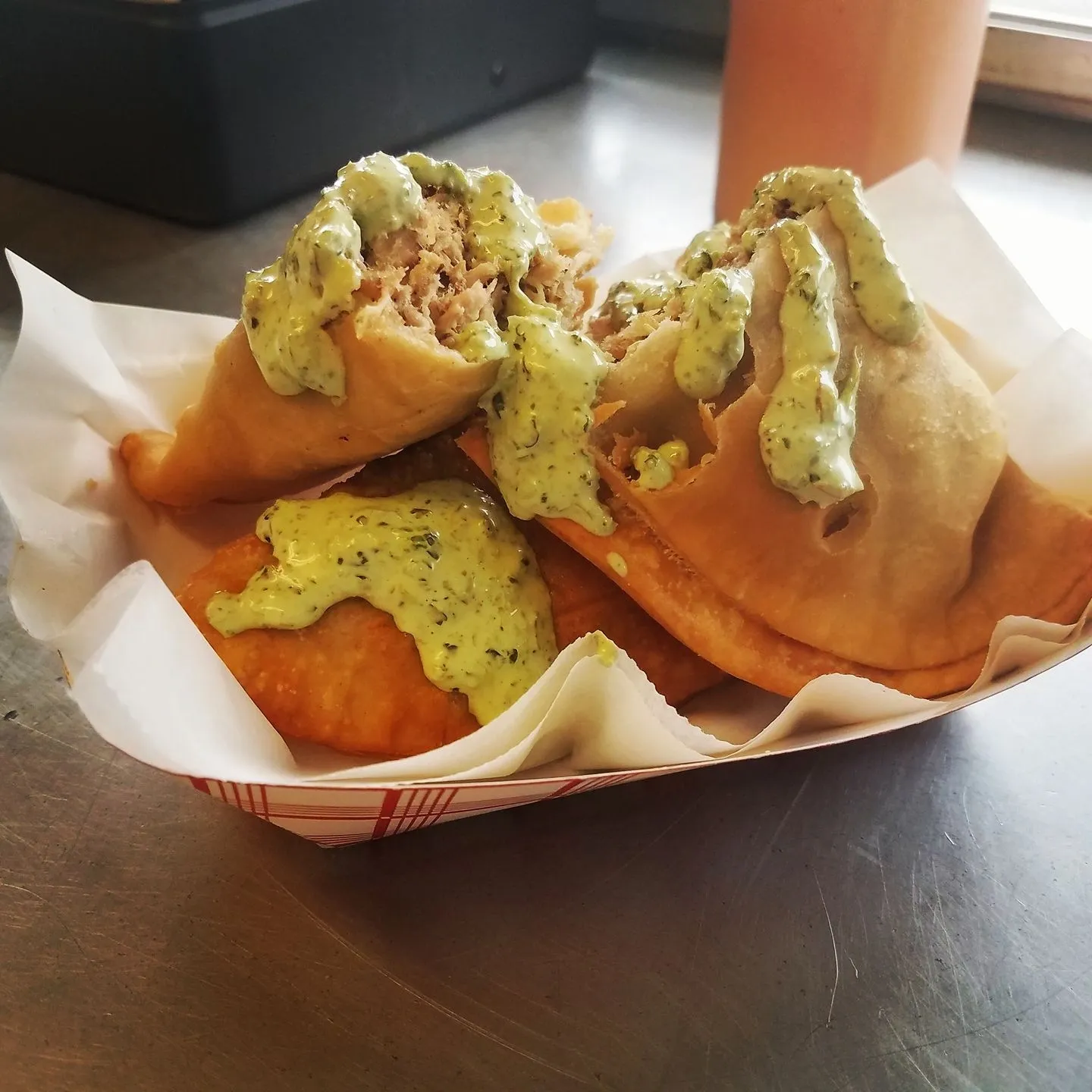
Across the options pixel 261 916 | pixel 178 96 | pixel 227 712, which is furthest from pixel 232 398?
pixel 178 96

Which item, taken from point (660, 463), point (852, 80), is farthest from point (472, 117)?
point (660, 463)

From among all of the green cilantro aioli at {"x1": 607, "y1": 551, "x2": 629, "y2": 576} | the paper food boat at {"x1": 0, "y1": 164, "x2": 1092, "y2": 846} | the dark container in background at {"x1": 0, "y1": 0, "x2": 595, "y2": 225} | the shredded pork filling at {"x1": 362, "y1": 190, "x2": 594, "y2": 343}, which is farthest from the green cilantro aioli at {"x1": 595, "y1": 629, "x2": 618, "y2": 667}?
the dark container in background at {"x1": 0, "y1": 0, "x2": 595, "y2": 225}

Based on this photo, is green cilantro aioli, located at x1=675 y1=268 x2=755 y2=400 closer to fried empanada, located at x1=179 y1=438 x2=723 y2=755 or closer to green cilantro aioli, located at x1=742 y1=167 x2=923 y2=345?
green cilantro aioli, located at x1=742 y1=167 x2=923 y2=345

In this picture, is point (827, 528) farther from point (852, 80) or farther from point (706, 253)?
point (852, 80)

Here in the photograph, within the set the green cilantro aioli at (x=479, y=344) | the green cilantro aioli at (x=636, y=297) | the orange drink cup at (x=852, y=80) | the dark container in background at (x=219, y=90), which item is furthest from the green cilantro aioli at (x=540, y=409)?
the dark container in background at (x=219, y=90)

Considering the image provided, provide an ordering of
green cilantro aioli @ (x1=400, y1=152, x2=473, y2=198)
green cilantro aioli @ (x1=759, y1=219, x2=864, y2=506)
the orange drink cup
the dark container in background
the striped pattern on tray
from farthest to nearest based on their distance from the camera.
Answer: the dark container in background < the orange drink cup < green cilantro aioli @ (x1=400, y1=152, x2=473, y2=198) < green cilantro aioli @ (x1=759, y1=219, x2=864, y2=506) < the striped pattern on tray

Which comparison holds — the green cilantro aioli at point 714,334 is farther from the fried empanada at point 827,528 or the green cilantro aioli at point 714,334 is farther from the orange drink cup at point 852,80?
the orange drink cup at point 852,80

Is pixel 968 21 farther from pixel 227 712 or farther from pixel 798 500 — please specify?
pixel 227 712
